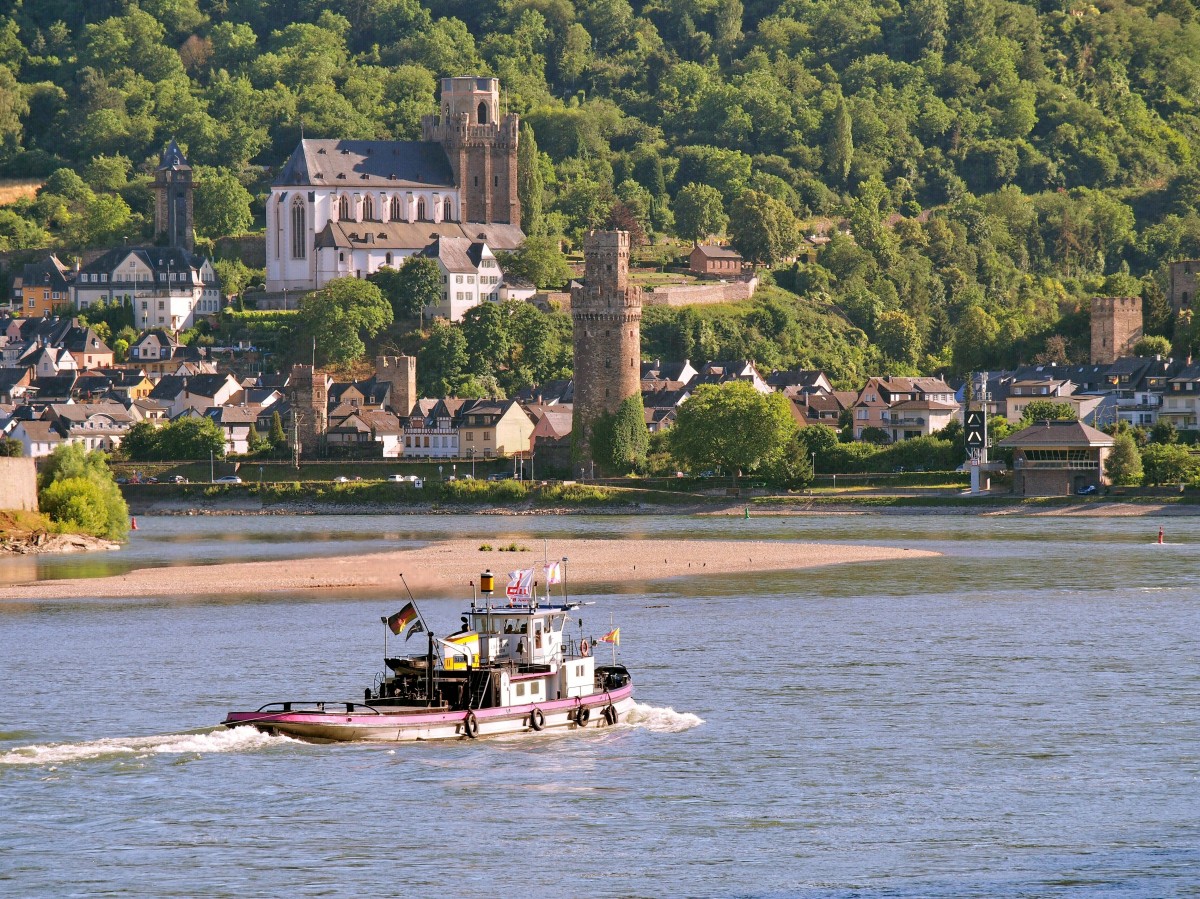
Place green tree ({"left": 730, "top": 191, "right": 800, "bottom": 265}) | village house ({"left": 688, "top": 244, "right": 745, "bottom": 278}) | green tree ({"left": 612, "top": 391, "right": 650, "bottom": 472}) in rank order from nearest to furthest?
1. green tree ({"left": 612, "top": 391, "right": 650, "bottom": 472})
2. village house ({"left": 688, "top": 244, "right": 745, "bottom": 278})
3. green tree ({"left": 730, "top": 191, "right": 800, "bottom": 265})

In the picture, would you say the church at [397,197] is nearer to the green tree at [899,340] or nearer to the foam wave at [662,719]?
the green tree at [899,340]

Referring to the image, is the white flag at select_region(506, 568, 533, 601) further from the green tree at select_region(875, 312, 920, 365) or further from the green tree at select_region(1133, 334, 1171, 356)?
the green tree at select_region(875, 312, 920, 365)

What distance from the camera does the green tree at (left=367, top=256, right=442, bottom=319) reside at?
155m

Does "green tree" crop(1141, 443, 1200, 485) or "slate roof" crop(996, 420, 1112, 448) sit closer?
"green tree" crop(1141, 443, 1200, 485)

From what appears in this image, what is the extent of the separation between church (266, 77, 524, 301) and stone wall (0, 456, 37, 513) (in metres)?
72.4

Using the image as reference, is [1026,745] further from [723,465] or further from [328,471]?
[328,471]

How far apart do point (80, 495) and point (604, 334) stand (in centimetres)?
4664

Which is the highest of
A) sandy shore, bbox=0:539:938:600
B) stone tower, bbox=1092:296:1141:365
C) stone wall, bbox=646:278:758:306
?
stone wall, bbox=646:278:758:306

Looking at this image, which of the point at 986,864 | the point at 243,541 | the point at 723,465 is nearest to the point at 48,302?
the point at 723,465

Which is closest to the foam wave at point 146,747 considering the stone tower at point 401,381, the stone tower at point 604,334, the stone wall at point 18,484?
the stone wall at point 18,484

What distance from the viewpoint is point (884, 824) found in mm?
33531

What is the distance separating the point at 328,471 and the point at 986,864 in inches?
3985

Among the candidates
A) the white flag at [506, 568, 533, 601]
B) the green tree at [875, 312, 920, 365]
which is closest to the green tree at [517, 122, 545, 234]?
the green tree at [875, 312, 920, 365]

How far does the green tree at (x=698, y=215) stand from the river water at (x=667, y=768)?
418ft
